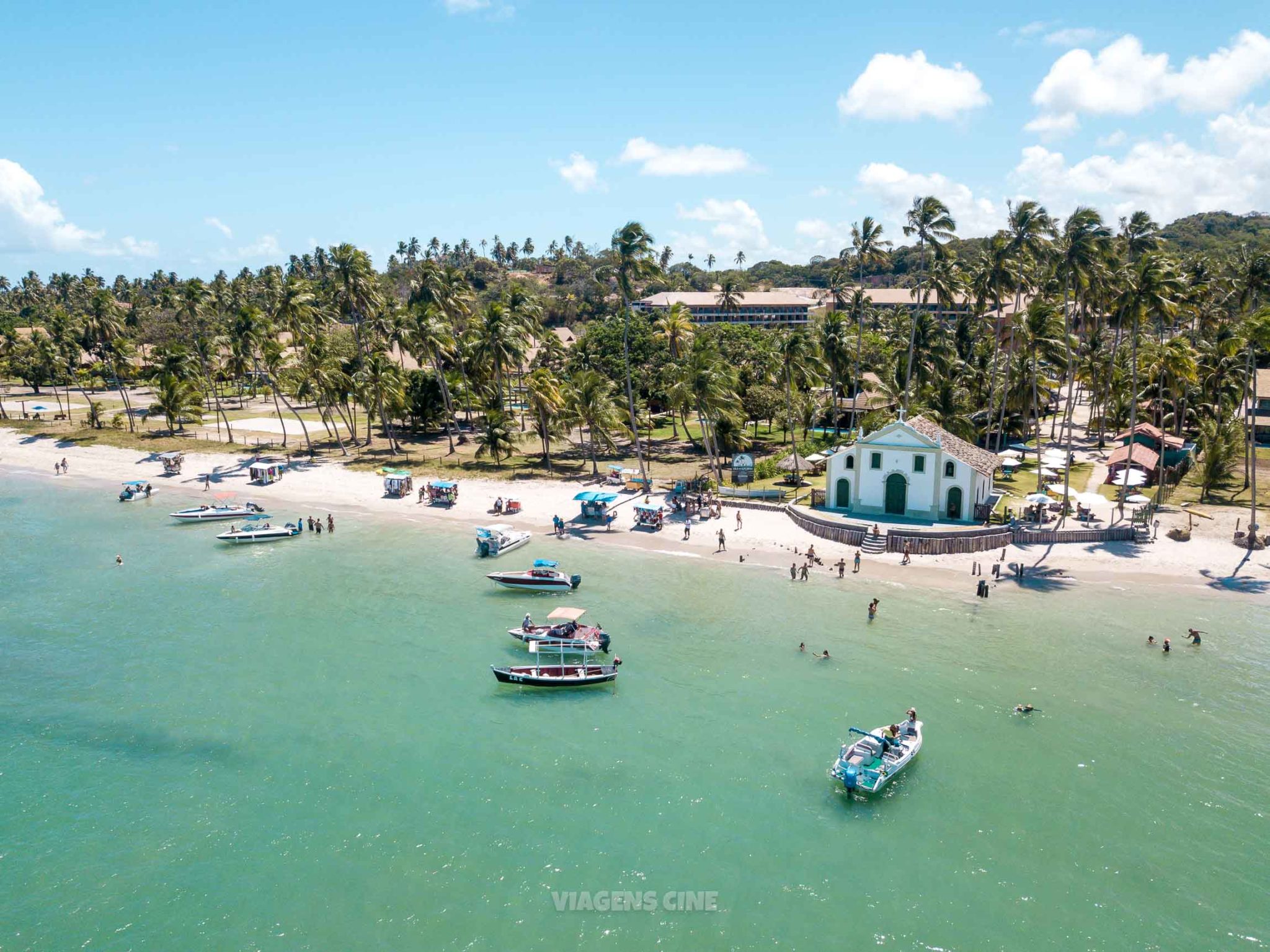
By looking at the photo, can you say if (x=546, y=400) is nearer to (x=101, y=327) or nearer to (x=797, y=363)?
(x=797, y=363)

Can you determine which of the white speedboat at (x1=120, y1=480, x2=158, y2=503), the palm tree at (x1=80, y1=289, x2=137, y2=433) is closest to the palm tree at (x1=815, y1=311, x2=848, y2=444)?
the white speedboat at (x1=120, y1=480, x2=158, y2=503)

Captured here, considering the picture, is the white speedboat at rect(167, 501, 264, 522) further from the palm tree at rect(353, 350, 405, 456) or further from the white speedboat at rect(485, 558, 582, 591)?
the white speedboat at rect(485, 558, 582, 591)

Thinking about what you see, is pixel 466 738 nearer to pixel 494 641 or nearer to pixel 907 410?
pixel 494 641

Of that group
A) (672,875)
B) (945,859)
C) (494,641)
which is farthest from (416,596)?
(945,859)

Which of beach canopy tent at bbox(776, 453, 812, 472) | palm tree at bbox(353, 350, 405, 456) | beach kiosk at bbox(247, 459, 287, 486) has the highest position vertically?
palm tree at bbox(353, 350, 405, 456)

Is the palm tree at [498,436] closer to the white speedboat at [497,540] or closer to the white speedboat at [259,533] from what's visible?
the white speedboat at [497,540]

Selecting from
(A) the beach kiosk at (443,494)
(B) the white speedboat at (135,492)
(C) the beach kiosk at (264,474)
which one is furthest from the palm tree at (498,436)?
(B) the white speedboat at (135,492)
